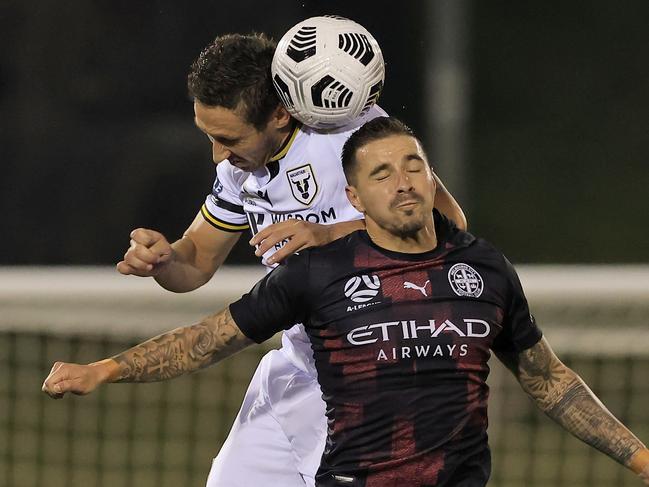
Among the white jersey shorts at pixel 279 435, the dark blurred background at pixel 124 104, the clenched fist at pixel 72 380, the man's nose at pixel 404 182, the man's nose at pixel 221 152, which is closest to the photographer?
the clenched fist at pixel 72 380

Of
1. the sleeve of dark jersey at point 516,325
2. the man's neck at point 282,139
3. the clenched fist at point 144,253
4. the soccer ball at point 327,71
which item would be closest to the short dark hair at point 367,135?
the soccer ball at point 327,71

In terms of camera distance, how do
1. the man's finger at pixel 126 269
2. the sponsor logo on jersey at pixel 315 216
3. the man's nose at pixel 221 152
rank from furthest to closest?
1. the sponsor logo on jersey at pixel 315 216
2. the man's nose at pixel 221 152
3. the man's finger at pixel 126 269

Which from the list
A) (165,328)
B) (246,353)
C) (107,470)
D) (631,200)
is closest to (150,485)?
(107,470)

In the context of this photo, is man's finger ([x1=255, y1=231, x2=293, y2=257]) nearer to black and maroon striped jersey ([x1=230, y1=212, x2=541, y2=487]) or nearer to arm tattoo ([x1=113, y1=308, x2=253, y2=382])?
black and maroon striped jersey ([x1=230, y1=212, x2=541, y2=487])

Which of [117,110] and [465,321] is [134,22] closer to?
[117,110]

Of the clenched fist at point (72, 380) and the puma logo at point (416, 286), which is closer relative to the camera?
the clenched fist at point (72, 380)

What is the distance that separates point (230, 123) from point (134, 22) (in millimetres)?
6850

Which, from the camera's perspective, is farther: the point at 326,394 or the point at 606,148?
the point at 606,148

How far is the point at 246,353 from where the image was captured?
1008cm

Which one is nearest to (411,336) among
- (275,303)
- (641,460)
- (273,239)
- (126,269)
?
(275,303)

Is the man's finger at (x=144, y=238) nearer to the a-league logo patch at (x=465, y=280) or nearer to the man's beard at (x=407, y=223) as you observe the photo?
the man's beard at (x=407, y=223)

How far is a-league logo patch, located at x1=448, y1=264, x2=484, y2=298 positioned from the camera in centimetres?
430

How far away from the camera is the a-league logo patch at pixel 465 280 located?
430 centimetres

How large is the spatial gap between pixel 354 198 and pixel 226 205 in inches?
36.5
